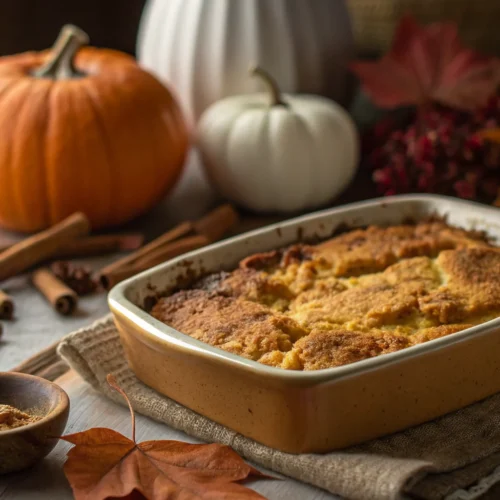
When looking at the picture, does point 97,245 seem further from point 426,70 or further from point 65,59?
point 426,70

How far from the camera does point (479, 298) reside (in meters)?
1.86

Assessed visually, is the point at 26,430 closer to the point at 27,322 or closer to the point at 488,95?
the point at 27,322

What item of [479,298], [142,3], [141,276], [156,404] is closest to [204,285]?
[141,276]

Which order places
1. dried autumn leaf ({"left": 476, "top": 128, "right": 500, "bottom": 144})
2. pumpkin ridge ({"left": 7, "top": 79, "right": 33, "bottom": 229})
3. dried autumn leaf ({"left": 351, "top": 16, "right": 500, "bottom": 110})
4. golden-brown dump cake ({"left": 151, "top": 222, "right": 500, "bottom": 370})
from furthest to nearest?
dried autumn leaf ({"left": 351, "top": 16, "right": 500, "bottom": 110}), dried autumn leaf ({"left": 476, "top": 128, "right": 500, "bottom": 144}), pumpkin ridge ({"left": 7, "top": 79, "right": 33, "bottom": 229}), golden-brown dump cake ({"left": 151, "top": 222, "right": 500, "bottom": 370})

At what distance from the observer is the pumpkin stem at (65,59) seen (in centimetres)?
281

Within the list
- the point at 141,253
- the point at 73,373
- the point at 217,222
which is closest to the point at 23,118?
the point at 141,253

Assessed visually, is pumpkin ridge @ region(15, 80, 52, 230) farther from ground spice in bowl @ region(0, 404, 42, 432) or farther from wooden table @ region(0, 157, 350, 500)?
ground spice in bowl @ region(0, 404, 42, 432)

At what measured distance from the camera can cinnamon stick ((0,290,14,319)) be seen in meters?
2.33

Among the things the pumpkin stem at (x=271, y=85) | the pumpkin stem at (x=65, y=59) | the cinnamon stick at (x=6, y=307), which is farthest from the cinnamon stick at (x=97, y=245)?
the pumpkin stem at (x=271, y=85)

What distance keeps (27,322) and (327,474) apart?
1.13m

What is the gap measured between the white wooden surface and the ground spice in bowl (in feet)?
0.31

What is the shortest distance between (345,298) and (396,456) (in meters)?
0.43

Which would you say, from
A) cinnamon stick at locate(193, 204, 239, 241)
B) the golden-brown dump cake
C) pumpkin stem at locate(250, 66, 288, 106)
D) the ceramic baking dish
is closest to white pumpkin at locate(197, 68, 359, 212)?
pumpkin stem at locate(250, 66, 288, 106)

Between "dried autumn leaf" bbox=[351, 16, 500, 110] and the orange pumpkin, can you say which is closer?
the orange pumpkin
